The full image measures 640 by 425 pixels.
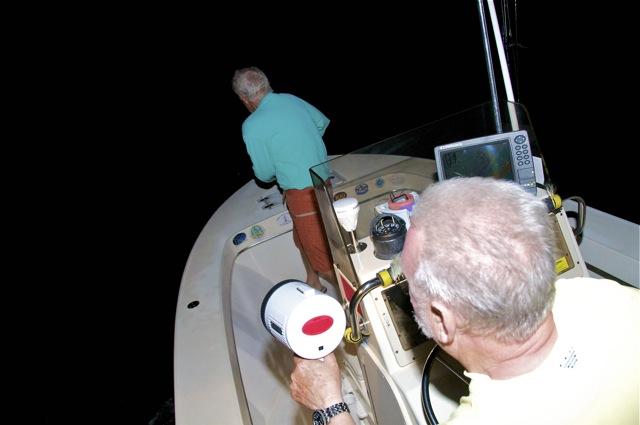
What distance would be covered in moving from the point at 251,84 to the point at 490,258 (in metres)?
2.00

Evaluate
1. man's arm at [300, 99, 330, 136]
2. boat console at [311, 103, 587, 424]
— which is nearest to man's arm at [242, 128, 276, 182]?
man's arm at [300, 99, 330, 136]

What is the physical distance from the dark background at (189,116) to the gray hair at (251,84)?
8.29 ft

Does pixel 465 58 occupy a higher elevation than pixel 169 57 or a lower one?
lower

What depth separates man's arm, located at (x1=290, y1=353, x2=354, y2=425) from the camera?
3.48 feet

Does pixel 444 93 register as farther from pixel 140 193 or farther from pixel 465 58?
pixel 140 193

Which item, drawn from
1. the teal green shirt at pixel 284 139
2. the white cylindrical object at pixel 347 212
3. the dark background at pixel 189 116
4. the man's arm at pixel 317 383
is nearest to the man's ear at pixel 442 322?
the man's arm at pixel 317 383

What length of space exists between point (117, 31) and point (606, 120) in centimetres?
1109

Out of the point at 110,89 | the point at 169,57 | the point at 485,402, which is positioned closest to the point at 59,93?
the point at 110,89

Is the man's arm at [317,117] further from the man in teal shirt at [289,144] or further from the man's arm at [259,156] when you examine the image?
the man's arm at [259,156]

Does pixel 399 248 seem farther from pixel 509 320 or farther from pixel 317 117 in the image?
pixel 317 117

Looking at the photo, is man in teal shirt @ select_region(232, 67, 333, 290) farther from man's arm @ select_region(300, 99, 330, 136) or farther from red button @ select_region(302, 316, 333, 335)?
red button @ select_region(302, 316, 333, 335)

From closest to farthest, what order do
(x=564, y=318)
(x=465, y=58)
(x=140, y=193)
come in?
1. (x=564, y=318)
2. (x=140, y=193)
3. (x=465, y=58)

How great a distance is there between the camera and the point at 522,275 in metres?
0.64

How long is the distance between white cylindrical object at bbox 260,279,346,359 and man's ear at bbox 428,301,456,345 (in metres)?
0.37
